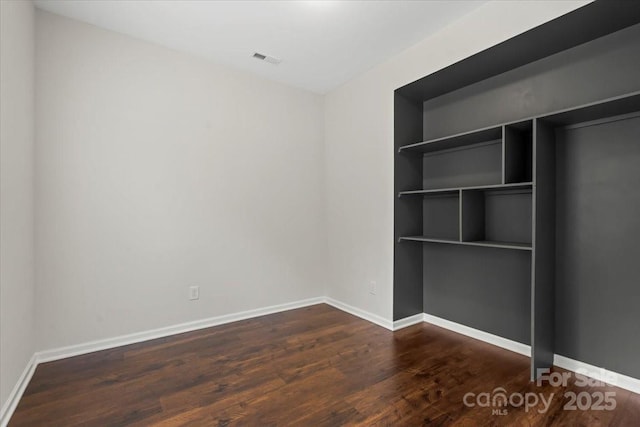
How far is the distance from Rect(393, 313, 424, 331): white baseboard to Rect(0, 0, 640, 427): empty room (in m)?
0.02

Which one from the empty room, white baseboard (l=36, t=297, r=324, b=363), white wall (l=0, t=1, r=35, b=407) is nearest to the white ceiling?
the empty room

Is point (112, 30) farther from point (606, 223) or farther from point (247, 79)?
point (606, 223)

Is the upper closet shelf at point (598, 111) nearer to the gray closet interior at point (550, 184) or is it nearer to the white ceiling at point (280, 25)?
the gray closet interior at point (550, 184)

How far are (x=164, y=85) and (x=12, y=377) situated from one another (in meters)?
2.35

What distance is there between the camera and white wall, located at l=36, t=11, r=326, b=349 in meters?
2.32

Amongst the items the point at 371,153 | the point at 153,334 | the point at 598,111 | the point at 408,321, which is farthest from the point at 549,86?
the point at 153,334

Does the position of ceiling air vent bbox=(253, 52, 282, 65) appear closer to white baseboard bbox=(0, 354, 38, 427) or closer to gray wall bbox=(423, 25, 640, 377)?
gray wall bbox=(423, 25, 640, 377)

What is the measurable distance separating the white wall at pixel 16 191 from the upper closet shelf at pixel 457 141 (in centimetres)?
279

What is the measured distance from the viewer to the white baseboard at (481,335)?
2.37 metres

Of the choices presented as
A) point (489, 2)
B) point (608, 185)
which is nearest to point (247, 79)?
point (489, 2)

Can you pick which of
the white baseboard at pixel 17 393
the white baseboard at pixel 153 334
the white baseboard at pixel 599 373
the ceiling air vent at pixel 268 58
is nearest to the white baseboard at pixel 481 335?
the white baseboard at pixel 599 373

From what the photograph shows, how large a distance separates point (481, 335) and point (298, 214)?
2174 mm

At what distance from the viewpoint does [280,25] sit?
7.97 ft

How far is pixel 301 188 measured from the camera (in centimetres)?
364
